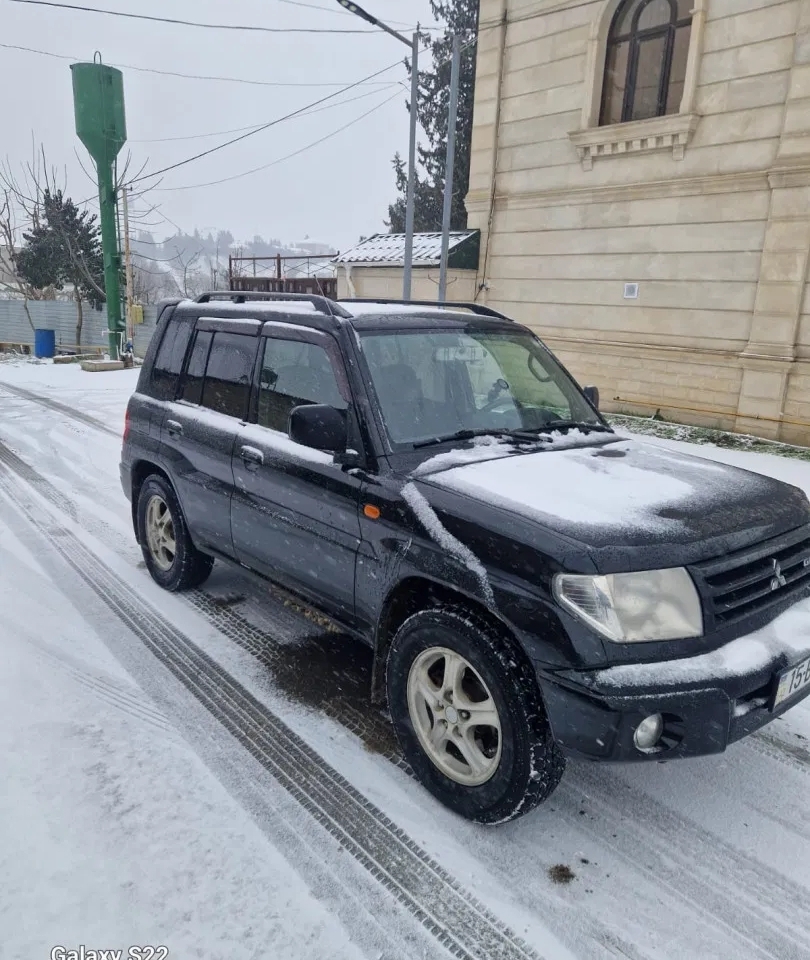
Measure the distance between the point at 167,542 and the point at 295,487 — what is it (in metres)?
1.80

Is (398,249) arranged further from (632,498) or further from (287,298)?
(632,498)

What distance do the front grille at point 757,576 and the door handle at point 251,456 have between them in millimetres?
2211

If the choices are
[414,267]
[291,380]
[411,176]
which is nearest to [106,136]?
[414,267]

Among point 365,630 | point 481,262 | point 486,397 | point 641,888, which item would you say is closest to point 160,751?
point 365,630

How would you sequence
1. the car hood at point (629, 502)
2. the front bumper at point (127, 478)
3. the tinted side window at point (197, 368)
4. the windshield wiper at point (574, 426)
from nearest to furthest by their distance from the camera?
the car hood at point (629, 502) < the windshield wiper at point (574, 426) < the tinted side window at point (197, 368) < the front bumper at point (127, 478)

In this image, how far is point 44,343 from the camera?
904 inches

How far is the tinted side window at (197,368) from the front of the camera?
14.1ft

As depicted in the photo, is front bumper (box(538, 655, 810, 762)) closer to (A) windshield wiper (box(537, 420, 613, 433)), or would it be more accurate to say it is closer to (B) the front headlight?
(B) the front headlight

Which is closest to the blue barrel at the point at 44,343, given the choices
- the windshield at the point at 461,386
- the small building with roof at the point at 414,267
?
the small building with roof at the point at 414,267

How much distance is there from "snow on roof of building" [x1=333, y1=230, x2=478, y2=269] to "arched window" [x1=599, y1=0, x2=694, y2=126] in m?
3.65

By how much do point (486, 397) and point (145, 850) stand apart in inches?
95.5

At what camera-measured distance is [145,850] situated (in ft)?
8.13

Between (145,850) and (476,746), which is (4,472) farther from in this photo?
(476,746)

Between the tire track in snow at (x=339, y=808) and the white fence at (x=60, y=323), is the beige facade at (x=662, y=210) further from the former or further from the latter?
the white fence at (x=60, y=323)
